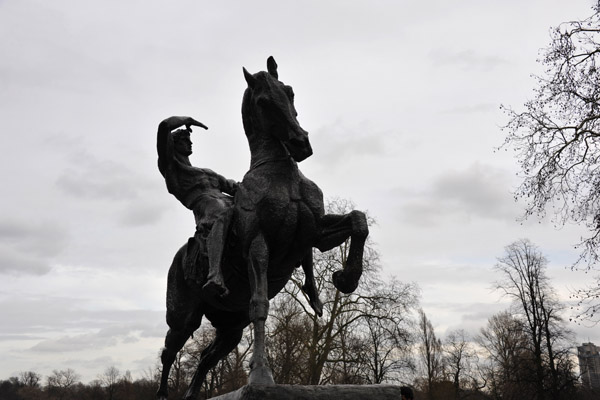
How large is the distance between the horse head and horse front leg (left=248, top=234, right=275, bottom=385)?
2.63 feet

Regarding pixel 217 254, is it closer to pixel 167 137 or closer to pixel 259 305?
pixel 259 305

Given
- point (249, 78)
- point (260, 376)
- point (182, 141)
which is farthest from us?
point (182, 141)

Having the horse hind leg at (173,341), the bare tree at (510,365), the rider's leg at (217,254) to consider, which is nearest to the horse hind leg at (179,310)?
the horse hind leg at (173,341)

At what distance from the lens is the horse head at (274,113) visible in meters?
4.59

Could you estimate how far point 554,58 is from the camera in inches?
530

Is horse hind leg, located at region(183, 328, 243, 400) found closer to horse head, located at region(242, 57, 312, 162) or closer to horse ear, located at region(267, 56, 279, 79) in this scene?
horse head, located at region(242, 57, 312, 162)

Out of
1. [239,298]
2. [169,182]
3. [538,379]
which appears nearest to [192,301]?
[239,298]

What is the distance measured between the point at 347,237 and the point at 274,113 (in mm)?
1200

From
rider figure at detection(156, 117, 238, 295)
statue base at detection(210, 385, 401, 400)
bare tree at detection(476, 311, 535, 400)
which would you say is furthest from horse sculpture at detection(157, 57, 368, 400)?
bare tree at detection(476, 311, 535, 400)

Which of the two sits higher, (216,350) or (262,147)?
(262,147)

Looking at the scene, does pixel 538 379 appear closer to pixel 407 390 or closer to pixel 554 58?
pixel 554 58

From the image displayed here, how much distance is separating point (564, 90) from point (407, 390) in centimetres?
1025

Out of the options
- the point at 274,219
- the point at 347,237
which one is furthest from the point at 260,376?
the point at 347,237

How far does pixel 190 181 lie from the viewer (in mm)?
6109
